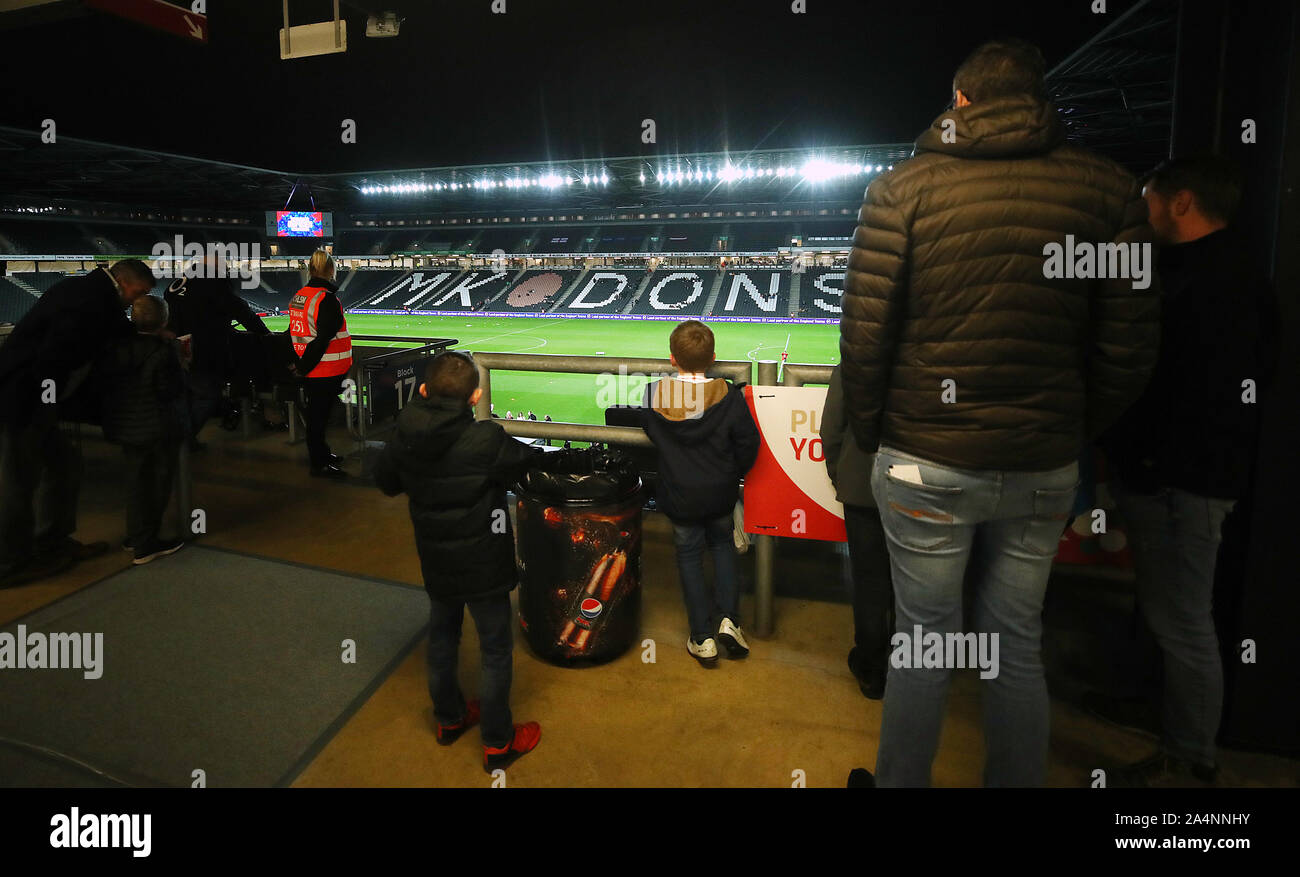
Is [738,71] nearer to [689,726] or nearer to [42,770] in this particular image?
[689,726]

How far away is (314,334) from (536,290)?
32.6m

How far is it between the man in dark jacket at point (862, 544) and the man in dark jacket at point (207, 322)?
5.49 metres

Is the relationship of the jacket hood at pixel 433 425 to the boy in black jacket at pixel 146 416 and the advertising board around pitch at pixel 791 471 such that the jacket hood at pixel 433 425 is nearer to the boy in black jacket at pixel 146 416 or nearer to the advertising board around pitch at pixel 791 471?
the advertising board around pitch at pixel 791 471

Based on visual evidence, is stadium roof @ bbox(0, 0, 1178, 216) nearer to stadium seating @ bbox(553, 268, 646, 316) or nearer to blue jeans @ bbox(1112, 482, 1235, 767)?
stadium seating @ bbox(553, 268, 646, 316)

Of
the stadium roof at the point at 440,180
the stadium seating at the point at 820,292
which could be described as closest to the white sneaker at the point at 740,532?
the stadium roof at the point at 440,180

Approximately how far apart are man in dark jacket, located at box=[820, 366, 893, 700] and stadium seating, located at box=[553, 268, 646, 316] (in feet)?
105

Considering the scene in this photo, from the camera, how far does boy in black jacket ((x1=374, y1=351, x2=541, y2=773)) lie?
8.57ft

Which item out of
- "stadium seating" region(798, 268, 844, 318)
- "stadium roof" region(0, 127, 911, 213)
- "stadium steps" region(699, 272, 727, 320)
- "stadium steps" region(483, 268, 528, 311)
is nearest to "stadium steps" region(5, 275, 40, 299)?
"stadium roof" region(0, 127, 911, 213)

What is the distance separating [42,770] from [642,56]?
825 centimetres

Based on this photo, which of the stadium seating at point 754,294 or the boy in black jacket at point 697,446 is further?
the stadium seating at point 754,294

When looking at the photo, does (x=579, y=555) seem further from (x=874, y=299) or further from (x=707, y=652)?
(x=874, y=299)

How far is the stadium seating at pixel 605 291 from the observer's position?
3509cm

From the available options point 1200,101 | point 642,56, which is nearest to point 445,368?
point 1200,101

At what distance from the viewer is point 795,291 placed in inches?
1339
